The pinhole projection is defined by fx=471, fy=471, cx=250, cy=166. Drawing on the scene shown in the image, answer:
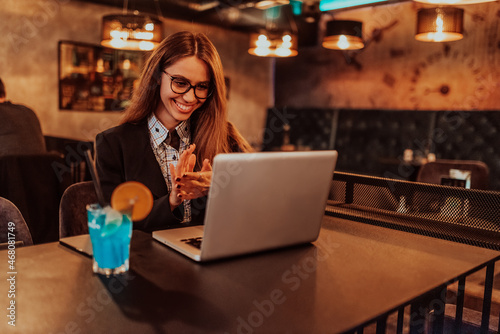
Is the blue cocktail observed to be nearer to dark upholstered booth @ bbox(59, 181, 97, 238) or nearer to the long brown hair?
dark upholstered booth @ bbox(59, 181, 97, 238)

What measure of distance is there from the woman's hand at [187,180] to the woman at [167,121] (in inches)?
6.7

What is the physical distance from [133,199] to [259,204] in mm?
282

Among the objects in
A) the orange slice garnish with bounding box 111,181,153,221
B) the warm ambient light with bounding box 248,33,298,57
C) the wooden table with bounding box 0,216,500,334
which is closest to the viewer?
the wooden table with bounding box 0,216,500,334

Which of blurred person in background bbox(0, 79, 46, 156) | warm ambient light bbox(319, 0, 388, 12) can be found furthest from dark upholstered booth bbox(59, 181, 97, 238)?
warm ambient light bbox(319, 0, 388, 12)

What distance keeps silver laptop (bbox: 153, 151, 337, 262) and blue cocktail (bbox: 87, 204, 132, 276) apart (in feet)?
0.53

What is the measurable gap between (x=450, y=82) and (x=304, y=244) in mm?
4627

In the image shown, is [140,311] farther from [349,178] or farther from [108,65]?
[108,65]

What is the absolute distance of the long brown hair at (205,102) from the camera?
66.1 inches

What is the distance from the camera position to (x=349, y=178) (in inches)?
65.4

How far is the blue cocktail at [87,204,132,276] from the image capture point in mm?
992

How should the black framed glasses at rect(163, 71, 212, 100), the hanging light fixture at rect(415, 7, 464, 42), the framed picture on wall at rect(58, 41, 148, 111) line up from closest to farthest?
the black framed glasses at rect(163, 71, 212, 100) → the hanging light fixture at rect(415, 7, 464, 42) → the framed picture on wall at rect(58, 41, 148, 111)

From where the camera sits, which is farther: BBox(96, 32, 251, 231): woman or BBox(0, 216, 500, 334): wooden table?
BBox(96, 32, 251, 231): woman

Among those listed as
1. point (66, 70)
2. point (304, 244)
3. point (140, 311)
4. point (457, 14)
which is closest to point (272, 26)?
point (66, 70)

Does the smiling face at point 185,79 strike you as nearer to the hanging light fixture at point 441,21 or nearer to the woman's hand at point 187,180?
the woman's hand at point 187,180
